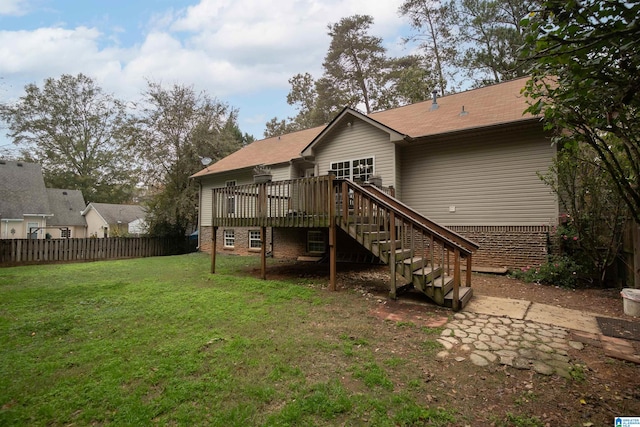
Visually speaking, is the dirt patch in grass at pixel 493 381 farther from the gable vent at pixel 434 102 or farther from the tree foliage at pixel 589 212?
the gable vent at pixel 434 102

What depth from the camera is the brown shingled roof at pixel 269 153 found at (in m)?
13.2

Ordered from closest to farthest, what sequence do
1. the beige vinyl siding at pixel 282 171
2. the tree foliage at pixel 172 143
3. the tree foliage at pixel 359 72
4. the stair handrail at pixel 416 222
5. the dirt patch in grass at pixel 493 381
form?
the dirt patch in grass at pixel 493 381, the stair handrail at pixel 416 222, the beige vinyl siding at pixel 282 171, the tree foliage at pixel 172 143, the tree foliage at pixel 359 72

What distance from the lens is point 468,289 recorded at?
5500 mm

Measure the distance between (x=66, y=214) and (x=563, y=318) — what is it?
1382 inches

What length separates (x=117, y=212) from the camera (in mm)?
31703

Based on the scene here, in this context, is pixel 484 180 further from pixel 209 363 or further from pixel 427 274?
pixel 209 363

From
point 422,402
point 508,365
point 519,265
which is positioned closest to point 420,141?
point 519,265

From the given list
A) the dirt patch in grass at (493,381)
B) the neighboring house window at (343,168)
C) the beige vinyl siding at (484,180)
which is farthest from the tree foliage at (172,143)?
the dirt patch in grass at (493,381)

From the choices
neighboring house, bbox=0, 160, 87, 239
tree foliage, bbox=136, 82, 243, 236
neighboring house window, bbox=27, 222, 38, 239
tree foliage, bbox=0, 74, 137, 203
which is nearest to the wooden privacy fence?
tree foliage, bbox=136, 82, 243, 236

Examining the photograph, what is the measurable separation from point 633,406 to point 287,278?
21.5 ft

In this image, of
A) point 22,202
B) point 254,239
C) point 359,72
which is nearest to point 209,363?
point 254,239

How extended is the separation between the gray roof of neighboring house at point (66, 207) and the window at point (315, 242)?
2576 cm

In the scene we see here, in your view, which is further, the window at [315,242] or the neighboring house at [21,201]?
the neighboring house at [21,201]

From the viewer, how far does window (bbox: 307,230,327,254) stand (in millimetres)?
12008
